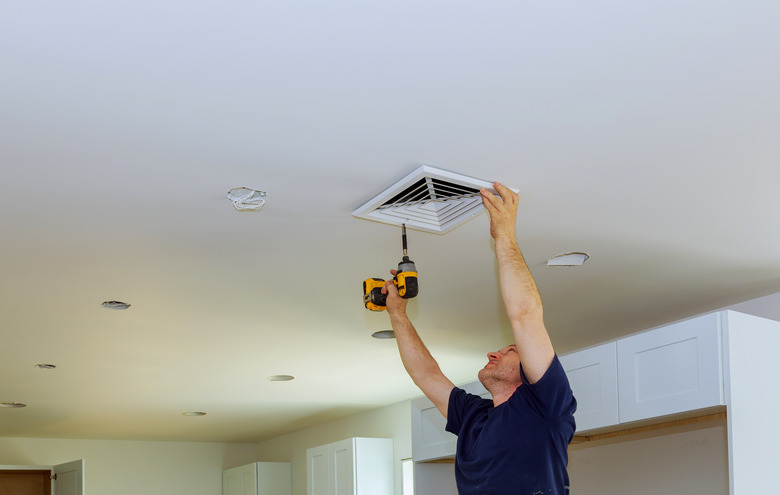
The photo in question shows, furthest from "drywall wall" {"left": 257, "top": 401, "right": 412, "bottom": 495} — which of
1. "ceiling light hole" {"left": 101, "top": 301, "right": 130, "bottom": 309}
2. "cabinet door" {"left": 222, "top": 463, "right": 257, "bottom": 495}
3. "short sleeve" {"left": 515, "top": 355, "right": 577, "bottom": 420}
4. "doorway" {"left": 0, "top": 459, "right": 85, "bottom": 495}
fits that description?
"short sleeve" {"left": 515, "top": 355, "right": 577, "bottom": 420}

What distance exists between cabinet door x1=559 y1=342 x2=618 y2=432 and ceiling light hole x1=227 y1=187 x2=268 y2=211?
5.13ft

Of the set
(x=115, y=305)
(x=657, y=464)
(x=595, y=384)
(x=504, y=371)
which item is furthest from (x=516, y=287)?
(x=115, y=305)

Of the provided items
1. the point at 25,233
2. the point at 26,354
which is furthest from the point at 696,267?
the point at 26,354

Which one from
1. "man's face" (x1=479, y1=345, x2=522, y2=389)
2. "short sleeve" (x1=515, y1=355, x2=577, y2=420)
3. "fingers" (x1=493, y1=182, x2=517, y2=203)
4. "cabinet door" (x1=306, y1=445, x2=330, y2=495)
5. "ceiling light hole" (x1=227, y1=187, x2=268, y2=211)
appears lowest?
"cabinet door" (x1=306, y1=445, x2=330, y2=495)

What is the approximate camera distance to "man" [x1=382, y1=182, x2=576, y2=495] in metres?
2.28

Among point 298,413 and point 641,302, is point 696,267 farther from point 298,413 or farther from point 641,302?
point 298,413

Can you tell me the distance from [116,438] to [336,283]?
563 cm

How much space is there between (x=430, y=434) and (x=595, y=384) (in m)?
1.32

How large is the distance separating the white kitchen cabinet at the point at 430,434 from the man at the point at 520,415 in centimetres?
186

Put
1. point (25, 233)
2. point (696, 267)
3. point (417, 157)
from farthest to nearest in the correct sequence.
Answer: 1. point (696, 267)
2. point (25, 233)
3. point (417, 157)

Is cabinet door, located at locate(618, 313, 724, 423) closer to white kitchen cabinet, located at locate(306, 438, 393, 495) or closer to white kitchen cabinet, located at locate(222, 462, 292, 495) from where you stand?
white kitchen cabinet, located at locate(306, 438, 393, 495)

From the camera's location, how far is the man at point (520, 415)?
89.8 inches

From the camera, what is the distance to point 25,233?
3.17 meters

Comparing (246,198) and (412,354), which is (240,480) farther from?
(246,198)
